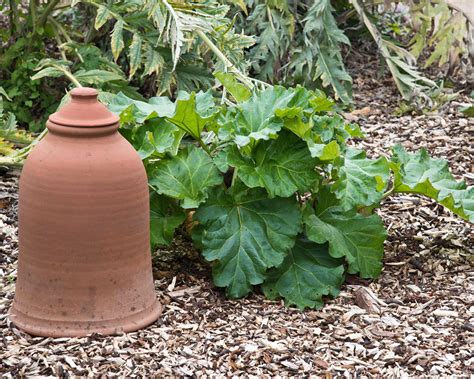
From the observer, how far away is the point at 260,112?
4.57 meters

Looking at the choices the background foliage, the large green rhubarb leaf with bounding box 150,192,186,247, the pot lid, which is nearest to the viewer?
the pot lid

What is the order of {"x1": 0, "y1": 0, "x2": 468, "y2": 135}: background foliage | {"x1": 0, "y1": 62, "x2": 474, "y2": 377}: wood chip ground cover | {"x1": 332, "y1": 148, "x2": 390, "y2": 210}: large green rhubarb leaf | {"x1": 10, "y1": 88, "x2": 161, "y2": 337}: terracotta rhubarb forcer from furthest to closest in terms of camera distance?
{"x1": 0, "y1": 0, "x2": 468, "y2": 135}: background foliage, {"x1": 332, "y1": 148, "x2": 390, "y2": 210}: large green rhubarb leaf, {"x1": 10, "y1": 88, "x2": 161, "y2": 337}: terracotta rhubarb forcer, {"x1": 0, "y1": 62, "x2": 474, "y2": 377}: wood chip ground cover

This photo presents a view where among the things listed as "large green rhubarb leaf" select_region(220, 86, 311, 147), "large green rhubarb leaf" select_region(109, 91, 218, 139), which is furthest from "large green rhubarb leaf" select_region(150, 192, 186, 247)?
"large green rhubarb leaf" select_region(220, 86, 311, 147)

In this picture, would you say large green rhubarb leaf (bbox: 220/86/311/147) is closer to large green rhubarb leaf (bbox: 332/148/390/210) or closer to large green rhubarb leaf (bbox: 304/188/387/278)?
large green rhubarb leaf (bbox: 332/148/390/210)

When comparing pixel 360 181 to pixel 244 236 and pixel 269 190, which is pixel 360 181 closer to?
pixel 269 190

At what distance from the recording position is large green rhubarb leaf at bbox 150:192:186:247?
15.3 feet

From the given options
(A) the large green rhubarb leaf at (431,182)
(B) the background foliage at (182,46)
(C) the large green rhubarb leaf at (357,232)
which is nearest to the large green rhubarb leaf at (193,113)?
(C) the large green rhubarb leaf at (357,232)

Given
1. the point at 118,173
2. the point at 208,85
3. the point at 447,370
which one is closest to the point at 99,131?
the point at 118,173

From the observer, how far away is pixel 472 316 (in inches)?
175

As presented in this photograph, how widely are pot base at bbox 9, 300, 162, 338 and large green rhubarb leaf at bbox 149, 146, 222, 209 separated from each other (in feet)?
2.13

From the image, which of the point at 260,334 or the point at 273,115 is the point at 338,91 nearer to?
the point at 273,115

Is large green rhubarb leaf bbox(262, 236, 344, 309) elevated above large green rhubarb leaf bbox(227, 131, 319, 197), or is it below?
below

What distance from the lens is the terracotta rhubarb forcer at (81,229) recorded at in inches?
158

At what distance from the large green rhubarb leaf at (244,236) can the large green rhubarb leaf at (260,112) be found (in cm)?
31
